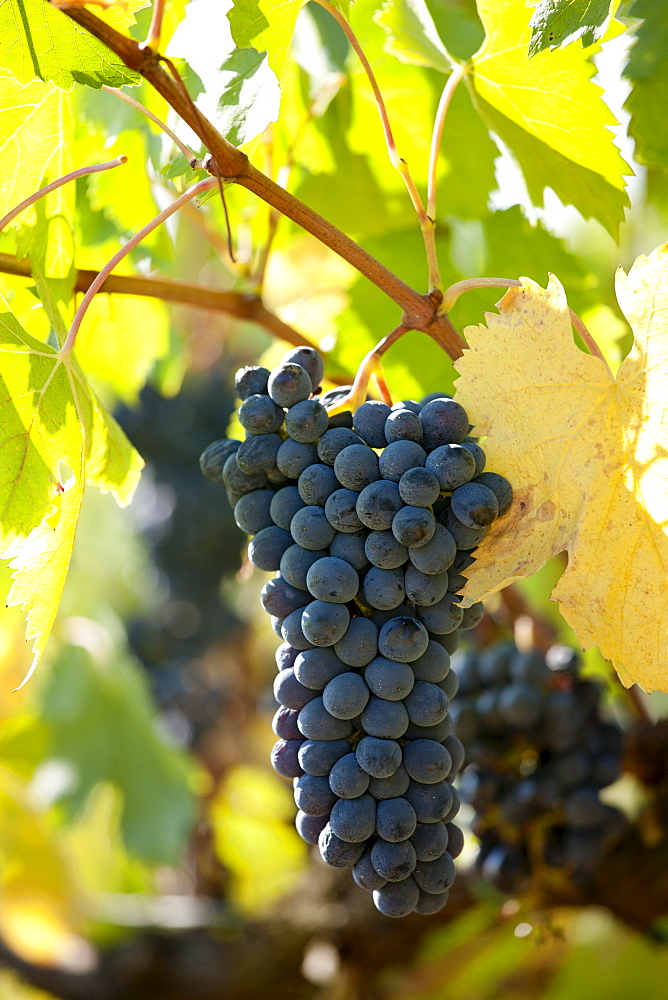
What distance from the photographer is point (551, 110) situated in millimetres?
735

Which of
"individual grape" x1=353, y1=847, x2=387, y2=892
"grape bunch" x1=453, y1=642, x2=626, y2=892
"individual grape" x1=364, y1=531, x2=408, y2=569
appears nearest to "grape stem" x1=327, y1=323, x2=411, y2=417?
"individual grape" x1=364, y1=531, x2=408, y2=569

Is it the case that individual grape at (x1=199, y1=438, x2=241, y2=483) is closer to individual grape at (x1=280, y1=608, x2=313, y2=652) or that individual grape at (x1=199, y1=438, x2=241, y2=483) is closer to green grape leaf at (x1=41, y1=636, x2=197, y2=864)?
individual grape at (x1=280, y1=608, x2=313, y2=652)

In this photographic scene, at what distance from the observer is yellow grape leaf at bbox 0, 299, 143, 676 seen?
25.3 inches

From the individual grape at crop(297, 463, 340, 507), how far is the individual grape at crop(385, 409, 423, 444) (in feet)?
0.17

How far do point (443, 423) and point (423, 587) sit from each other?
12 cm

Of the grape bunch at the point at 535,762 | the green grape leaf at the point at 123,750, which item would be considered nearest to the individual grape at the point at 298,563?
the grape bunch at the point at 535,762

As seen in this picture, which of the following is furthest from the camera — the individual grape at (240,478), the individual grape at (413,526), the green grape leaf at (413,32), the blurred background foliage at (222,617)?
the blurred background foliage at (222,617)

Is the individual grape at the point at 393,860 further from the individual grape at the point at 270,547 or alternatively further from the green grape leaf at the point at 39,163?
the green grape leaf at the point at 39,163

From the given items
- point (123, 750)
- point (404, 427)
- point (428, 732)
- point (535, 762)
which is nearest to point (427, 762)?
point (428, 732)

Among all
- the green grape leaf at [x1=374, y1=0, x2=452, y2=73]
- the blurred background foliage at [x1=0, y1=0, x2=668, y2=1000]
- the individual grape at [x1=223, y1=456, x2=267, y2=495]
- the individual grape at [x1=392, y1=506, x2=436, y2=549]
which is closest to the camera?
the individual grape at [x1=392, y1=506, x2=436, y2=549]

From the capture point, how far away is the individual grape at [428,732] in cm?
61

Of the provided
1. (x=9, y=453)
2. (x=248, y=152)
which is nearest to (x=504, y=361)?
(x=248, y=152)

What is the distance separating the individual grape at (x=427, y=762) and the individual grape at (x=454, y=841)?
2.8 inches

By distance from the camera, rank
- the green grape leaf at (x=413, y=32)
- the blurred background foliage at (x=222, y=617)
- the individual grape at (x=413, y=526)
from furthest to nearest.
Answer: the blurred background foliage at (x=222, y=617) < the green grape leaf at (x=413, y=32) < the individual grape at (x=413, y=526)
